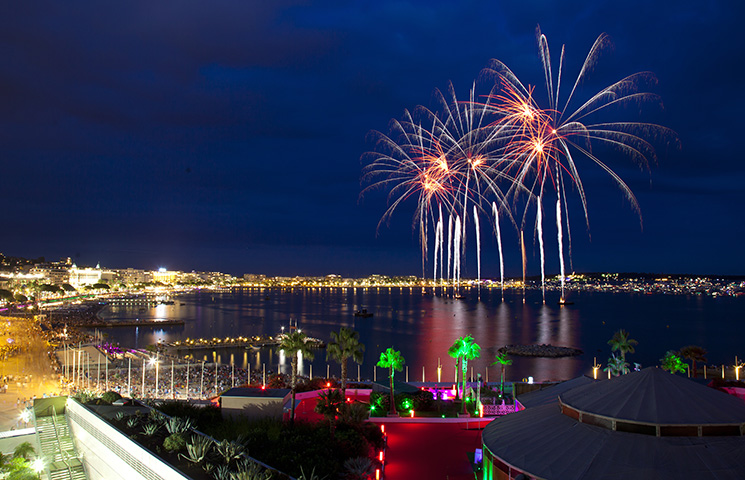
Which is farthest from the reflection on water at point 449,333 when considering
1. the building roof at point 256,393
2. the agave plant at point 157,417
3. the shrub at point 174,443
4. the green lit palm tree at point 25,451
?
the shrub at point 174,443

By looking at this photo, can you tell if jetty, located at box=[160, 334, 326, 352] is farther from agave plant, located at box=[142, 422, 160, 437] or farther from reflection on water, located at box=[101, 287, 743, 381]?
agave plant, located at box=[142, 422, 160, 437]

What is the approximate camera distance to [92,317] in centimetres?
9369

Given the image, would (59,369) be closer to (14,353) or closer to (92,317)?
(14,353)

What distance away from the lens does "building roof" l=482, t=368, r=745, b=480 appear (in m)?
8.44

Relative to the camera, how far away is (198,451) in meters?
10.8

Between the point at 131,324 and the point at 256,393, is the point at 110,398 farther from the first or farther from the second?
the point at 131,324

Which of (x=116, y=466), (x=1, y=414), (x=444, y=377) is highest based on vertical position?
(x=116, y=466)

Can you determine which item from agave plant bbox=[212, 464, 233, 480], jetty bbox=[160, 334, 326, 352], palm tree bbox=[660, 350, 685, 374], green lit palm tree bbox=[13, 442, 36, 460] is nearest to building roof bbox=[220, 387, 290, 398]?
green lit palm tree bbox=[13, 442, 36, 460]

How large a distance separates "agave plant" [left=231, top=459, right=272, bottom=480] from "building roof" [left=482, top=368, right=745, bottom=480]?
15.3 ft

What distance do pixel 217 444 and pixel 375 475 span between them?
4.25 m

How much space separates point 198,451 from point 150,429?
9.69ft

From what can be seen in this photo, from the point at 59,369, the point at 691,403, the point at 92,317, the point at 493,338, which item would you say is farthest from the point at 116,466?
the point at 92,317

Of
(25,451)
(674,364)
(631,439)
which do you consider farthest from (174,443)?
(674,364)

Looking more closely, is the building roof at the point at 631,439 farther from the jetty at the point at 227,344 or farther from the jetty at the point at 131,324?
the jetty at the point at 131,324
